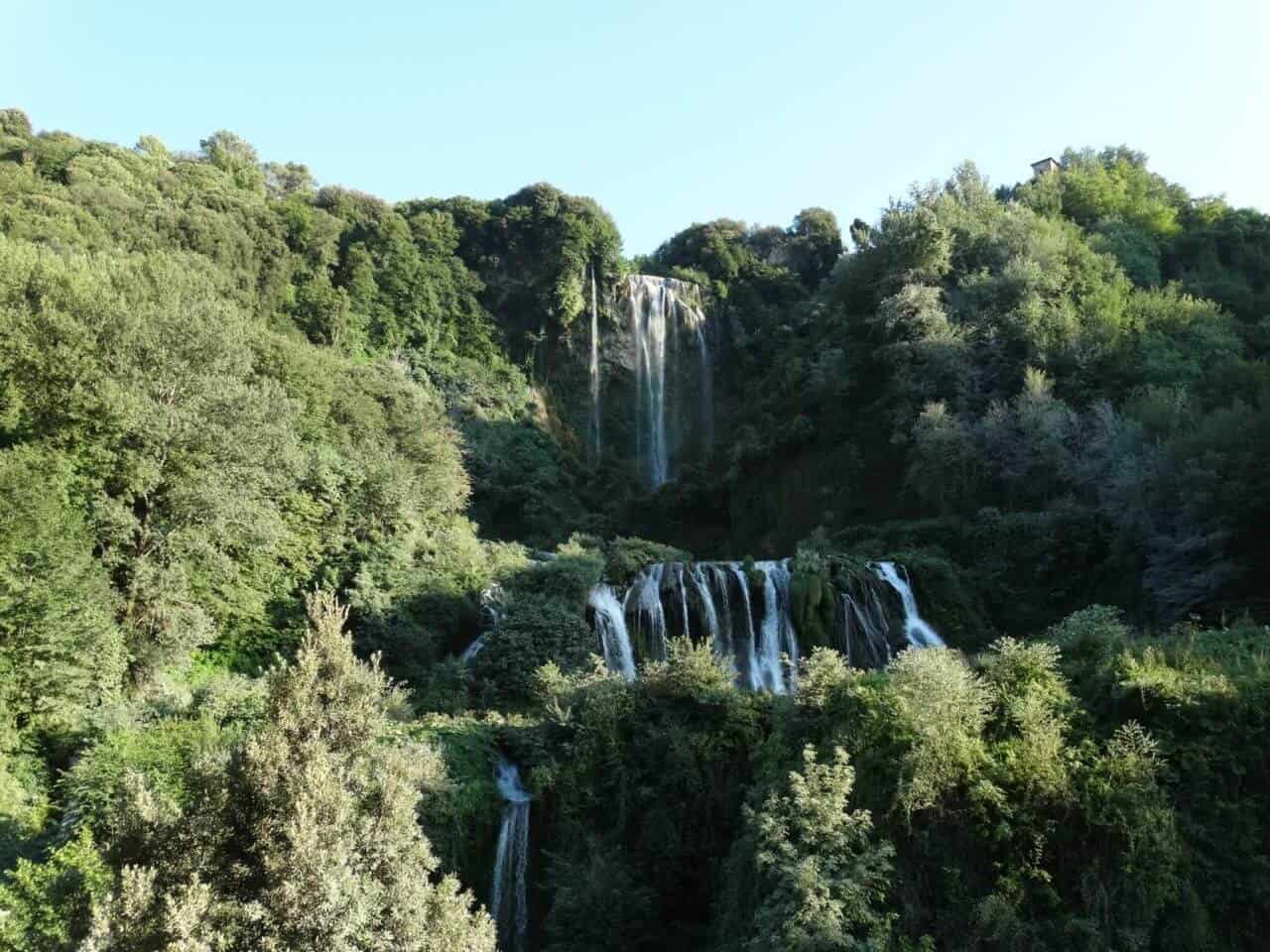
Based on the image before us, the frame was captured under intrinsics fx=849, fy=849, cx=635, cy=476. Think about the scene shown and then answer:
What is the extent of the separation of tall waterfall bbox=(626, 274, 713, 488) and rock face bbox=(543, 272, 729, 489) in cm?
6

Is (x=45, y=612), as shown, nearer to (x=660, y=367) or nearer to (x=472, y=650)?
(x=472, y=650)

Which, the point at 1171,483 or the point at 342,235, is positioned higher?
the point at 342,235

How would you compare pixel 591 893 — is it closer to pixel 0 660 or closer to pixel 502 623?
pixel 502 623

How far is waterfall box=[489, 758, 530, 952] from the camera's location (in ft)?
47.3

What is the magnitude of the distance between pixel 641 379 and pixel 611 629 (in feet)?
90.3

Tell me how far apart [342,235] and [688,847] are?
41.5 metres

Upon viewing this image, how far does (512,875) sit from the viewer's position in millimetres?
14867

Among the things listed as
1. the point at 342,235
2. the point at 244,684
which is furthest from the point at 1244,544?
the point at 342,235

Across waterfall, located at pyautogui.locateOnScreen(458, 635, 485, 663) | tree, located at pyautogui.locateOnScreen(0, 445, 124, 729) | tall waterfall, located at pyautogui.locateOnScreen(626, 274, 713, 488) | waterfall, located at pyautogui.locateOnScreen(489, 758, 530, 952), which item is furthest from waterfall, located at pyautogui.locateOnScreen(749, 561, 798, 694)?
tall waterfall, located at pyautogui.locateOnScreen(626, 274, 713, 488)

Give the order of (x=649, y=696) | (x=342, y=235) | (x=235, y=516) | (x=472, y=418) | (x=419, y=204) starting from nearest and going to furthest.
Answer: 1. (x=649, y=696)
2. (x=235, y=516)
3. (x=472, y=418)
4. (x=342, y=235)
5. (x=419, y=204)

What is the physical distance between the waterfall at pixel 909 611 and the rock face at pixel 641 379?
22464 mm

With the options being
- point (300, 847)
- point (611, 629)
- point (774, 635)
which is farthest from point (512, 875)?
point (774, 635)

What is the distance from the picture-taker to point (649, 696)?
15414 mm

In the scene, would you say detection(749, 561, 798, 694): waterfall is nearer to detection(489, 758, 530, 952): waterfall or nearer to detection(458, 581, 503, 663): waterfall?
detection(458, 581, 503, 663): waterfall
